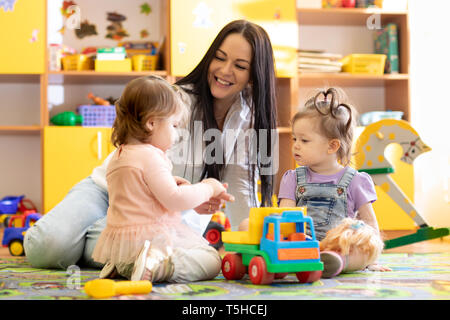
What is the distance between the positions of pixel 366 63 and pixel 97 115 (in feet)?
4.80

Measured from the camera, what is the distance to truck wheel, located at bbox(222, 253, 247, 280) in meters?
1.26

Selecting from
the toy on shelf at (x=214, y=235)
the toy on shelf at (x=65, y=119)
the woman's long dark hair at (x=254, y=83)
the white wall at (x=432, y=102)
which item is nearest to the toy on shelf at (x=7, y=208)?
the toy on shelf at (x=65, y=119)

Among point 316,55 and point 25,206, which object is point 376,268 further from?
point 25,206

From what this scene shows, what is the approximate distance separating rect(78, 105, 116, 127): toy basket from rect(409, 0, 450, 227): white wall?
5.42 feet

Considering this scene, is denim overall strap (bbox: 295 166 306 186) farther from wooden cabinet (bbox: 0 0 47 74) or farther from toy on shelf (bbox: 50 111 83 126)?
wooden cabinet (bbox: 0 0 47 74)

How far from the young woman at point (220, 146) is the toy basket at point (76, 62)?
130 centimetres

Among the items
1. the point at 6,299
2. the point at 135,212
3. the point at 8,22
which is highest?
the point at 8,22

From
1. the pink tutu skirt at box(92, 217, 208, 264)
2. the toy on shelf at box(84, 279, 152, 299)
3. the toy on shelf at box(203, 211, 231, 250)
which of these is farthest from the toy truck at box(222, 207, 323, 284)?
the toy on shelf at box(203, 211, 231, 250)

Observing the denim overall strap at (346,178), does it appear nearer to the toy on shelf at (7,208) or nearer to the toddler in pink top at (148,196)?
the toddler in pink top at (148,196)

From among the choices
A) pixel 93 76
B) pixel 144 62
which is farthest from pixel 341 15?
pixel 93 76
